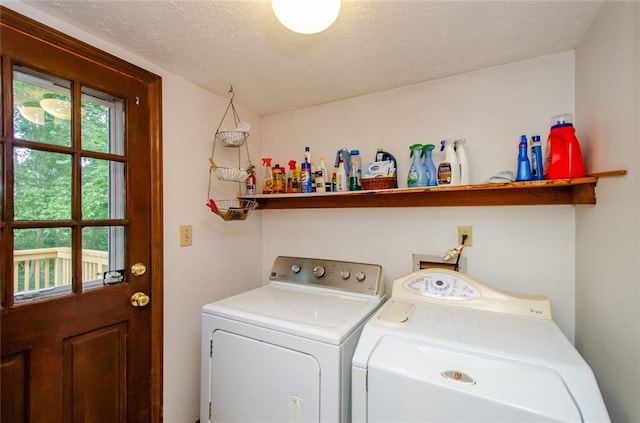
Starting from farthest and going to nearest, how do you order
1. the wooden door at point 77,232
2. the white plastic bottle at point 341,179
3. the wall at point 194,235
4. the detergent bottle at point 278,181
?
the detergent bottle at point 278,181
the white plastic bottle at point 341,179
the wall at point 194,235
the wooden door at point 77,232

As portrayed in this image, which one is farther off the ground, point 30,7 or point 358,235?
point 30,7

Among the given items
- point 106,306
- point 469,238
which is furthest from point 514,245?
point 106,306

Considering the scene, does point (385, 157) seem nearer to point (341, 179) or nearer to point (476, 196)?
point (341, 179)

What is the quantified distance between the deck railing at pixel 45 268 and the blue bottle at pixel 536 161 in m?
2.13

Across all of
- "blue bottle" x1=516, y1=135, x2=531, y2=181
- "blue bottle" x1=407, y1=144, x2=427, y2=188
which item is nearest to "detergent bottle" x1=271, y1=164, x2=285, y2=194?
"blue bottle" x1=407, y1=144, x2=427, y2=188

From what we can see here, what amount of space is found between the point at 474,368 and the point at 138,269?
1.54 m

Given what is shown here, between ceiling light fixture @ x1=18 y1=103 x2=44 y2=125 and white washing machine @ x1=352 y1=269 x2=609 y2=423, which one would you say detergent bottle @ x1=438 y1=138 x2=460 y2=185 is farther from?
ceiling light fixture @ x1=18 y1=103 x2=44 y2=125

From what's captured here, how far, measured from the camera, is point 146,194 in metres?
1.47

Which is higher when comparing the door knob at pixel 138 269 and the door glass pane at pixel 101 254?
the door glass pane at pixel 101 254

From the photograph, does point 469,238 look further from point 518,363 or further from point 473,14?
point 473,14

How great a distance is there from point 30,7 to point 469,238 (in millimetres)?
2255

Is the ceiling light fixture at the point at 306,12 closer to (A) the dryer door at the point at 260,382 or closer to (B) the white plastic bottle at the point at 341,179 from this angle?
(B) the white plastic bottle at the point at 341,179

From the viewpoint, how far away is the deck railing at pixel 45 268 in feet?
3.51

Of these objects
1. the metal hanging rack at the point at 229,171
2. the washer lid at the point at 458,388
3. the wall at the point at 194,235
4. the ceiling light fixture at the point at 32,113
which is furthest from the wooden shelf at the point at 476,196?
the ceiling light fixture at the point at 32,113
